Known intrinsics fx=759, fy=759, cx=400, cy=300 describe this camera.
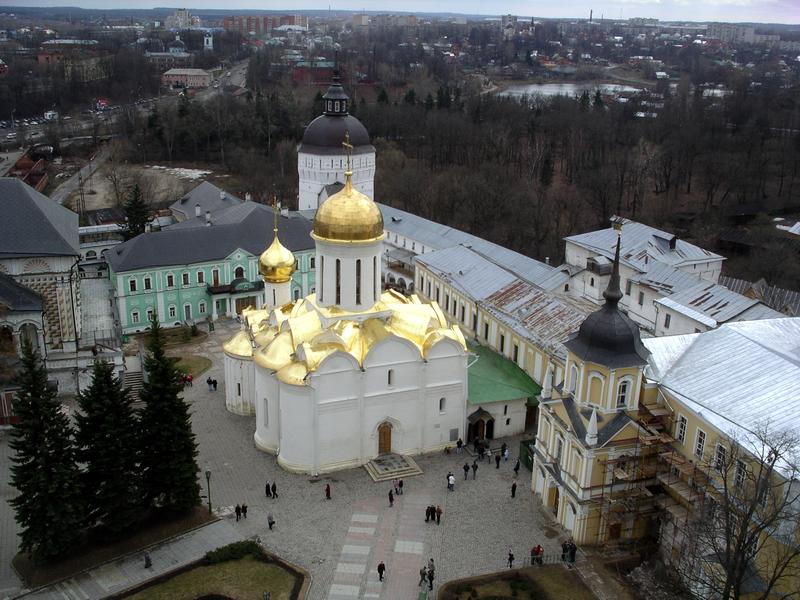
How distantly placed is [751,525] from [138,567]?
49.2 feet

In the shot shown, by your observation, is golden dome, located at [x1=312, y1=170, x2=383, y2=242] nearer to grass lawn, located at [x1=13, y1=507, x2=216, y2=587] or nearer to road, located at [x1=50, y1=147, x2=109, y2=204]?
grass lawn, located at [x1=13, y1=507, x2=216, y2=587]

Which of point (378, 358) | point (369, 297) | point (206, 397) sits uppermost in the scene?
point (369, 297)

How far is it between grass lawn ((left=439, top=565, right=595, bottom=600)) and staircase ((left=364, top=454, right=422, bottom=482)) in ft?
17.7

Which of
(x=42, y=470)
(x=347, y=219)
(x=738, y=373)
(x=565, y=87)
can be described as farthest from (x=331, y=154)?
(x=565, y=87)

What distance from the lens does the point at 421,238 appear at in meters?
44.9

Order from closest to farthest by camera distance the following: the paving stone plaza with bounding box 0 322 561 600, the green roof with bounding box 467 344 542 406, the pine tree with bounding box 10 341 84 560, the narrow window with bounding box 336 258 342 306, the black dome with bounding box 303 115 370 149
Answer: the pine tree with bounding box 10 341 84 560, the paving stone plaza with bounding box 0 322 561 600, the narrow window with bounding box 336 258 342 306, the green roof with bounding box 467 344 542 406, the black dome with bounding box 303 115 370 149

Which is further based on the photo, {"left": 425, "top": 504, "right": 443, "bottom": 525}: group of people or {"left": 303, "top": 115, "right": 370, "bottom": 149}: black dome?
{"left": 303, "top": 115, "right": 370, "bottom": 149}: black dome

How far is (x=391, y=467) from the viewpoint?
24.6 meters

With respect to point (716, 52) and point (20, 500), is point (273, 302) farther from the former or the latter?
point (716, 52)

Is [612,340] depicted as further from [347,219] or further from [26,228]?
[26,228]

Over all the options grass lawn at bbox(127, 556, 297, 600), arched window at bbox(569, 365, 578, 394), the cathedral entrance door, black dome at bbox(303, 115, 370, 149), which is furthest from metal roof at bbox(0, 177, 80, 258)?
black dome at bbox(303, 115, 370, 149)

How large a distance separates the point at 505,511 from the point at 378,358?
602 cm

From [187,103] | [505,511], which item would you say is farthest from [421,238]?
[187,103]

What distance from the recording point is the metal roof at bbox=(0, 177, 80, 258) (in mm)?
28797
